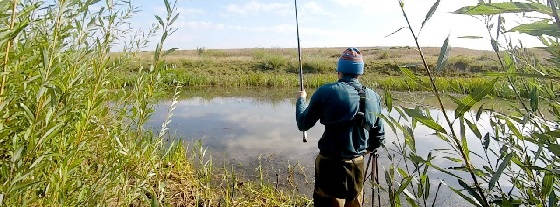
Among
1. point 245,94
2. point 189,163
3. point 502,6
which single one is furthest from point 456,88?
point 245,94

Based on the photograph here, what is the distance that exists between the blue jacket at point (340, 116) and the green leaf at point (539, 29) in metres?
2.79

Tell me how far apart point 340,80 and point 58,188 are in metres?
2.86

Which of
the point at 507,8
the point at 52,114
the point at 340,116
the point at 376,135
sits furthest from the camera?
the point at 376,135

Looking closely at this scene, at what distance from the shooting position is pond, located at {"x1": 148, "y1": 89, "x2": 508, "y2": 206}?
20.3ft

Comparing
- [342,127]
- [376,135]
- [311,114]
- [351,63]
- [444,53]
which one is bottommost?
[376,135]

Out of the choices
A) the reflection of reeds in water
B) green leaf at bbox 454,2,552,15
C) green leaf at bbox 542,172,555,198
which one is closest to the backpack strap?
the reflection of reeds in water

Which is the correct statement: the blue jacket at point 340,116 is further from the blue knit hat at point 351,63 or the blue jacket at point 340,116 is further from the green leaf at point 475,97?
the green leaf at point 475,97

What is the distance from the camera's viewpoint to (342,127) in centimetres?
363

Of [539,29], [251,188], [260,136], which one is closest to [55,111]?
[539,29]

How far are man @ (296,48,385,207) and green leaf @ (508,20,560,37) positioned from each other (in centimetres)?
284

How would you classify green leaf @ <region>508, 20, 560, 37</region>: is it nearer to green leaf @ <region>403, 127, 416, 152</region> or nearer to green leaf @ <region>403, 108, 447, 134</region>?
green leaf @ <region>403, 108, 447, 134</region>

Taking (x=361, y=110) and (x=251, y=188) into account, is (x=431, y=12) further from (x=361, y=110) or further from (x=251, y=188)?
(x=251, y=188)

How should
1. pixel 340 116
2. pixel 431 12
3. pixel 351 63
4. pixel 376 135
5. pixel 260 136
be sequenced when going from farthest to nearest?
pixel 260 136 < pixel 376 135 < pixel 351 63 < pixel 340 116 < pixel 431 12

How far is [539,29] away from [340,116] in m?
2.93
